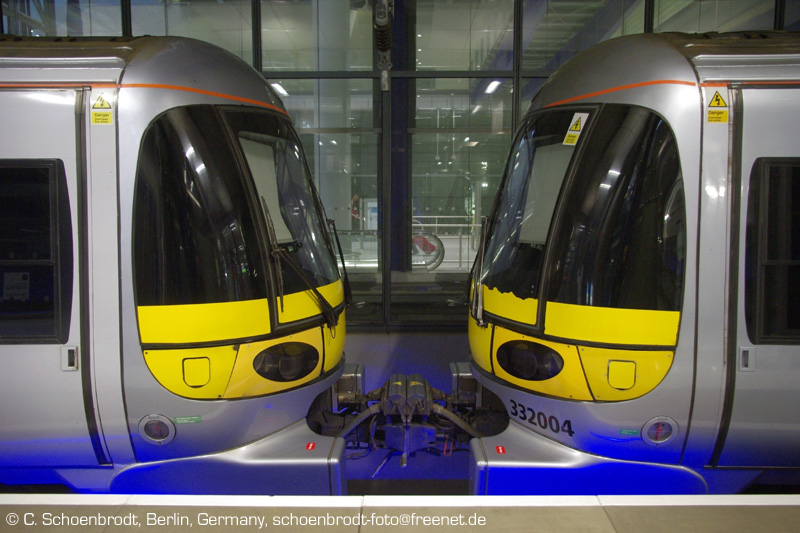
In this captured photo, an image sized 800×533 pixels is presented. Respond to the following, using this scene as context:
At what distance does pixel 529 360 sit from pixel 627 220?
90 cm

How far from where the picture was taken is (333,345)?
3182 mm

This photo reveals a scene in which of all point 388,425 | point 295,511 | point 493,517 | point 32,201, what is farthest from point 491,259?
point 32,201

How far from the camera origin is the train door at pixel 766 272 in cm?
249

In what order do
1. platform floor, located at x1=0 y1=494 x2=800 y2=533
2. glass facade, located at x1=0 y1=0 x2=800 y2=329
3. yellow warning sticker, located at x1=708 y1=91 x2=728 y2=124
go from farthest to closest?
glass facade, located at x1=0 y1=0 x2=800 y2=329 → yellow warning sticker, located at x1=708 y1=91 x2=728 y2=124 → platform floor, located at x1=0 y1=494 x2=800 y2=533

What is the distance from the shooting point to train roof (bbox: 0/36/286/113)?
8.29ft

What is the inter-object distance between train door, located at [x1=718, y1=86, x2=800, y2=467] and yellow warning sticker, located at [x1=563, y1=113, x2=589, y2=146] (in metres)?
0.70

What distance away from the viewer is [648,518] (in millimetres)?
2033

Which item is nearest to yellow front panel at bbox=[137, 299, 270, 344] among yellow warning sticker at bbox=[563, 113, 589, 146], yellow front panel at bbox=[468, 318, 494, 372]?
yellow front panel at bbox=[468, 318, 494, 372]

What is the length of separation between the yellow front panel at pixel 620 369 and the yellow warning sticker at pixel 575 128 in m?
1.11

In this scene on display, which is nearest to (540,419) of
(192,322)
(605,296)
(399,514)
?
(605,296)

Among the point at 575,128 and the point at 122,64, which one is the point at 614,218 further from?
the point at 122,64

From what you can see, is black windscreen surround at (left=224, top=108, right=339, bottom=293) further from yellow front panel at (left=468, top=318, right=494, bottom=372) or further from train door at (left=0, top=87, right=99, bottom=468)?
yellow front panel at (left=468, top=318, right=494, bottom=372)

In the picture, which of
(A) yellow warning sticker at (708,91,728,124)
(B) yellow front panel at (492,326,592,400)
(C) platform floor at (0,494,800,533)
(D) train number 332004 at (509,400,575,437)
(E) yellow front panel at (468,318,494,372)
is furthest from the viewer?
(E) yellow front panel at (468,318,494,372)

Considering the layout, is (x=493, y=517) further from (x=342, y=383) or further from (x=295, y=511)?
(x=342, y=383)
